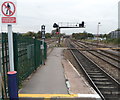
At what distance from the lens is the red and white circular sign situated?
9.02 ft


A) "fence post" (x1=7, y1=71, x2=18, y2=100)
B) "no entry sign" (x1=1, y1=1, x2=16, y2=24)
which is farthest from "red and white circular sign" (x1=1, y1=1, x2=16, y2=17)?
"fence post" (x1=7, y1=71, x2=18, y2=100)

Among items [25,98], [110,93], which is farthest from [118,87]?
[25,98]

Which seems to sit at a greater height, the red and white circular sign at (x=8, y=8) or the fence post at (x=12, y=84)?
the red and white circular sign at (x=8, y=8)

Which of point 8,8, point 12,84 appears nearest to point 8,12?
point 8,8

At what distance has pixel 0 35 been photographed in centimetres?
316

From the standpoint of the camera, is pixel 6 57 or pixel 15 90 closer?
pixel 15 90

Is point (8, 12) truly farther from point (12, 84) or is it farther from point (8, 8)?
point (12, 84)

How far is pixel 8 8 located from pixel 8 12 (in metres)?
0.09

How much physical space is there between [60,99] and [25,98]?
115 centimetres

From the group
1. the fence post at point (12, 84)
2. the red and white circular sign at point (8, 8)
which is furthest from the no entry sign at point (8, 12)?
the fence post at point (12, 84)

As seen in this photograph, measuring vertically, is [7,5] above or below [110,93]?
above

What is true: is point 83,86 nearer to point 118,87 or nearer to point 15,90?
point 118,87

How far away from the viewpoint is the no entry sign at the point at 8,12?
2.76 meters

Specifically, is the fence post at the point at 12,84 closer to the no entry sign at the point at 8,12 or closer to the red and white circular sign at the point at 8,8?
the no entry sign at the point at 8,12
